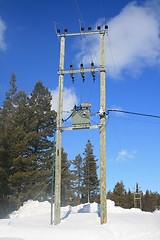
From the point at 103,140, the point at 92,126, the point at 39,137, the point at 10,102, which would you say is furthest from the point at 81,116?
the point at 10,102

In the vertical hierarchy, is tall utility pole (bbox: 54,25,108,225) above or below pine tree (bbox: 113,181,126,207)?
above

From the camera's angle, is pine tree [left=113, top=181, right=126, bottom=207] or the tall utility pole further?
pine tree [left=113, top=181, right=126, bottom=207]

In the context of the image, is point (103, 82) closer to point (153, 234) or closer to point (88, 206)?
point (153, 234)

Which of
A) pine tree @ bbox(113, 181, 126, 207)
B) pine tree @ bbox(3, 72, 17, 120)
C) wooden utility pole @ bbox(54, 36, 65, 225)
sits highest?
pine tree @ bbox(3, 72, 17, 120)

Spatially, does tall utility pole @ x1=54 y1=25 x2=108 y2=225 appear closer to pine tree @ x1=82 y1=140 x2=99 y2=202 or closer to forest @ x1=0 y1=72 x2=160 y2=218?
forest @ x1=0 y1=72 x2=160 y2=218

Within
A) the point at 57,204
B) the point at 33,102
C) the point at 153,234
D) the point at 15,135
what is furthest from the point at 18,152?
the point at 153,234

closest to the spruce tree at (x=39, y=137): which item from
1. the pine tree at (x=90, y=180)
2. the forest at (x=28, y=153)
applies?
the forest at (x=28, y=153)

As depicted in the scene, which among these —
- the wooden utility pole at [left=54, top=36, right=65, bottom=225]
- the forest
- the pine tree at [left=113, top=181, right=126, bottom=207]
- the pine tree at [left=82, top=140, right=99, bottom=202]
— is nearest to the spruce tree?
the forest

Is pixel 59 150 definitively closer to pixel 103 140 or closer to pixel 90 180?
pixel 103 140

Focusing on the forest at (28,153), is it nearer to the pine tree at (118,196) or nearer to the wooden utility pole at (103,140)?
the wooden utility pole at (103,140)

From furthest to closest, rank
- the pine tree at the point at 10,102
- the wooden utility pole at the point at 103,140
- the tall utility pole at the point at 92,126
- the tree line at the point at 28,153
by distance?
1. the pine tree at the point at 10,102
2. the tree line at the point at 28,153
3. the tall utility pole at the point at 92,126
4. the wooden utility pole at the point at 103,140

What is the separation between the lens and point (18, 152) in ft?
93.2

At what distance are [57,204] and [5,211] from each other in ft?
60.4

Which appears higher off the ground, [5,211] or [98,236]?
[98,236]
